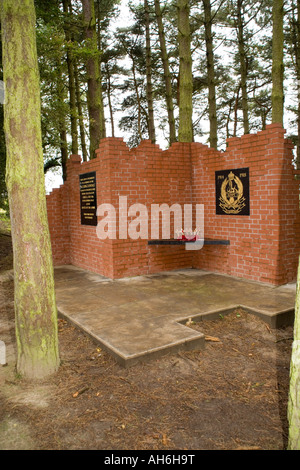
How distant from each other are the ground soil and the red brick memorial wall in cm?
269

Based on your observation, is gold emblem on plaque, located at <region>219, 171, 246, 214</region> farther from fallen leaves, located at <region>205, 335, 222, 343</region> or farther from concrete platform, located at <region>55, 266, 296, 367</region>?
fallen leaves, located at <region>205, 335, 222, 343</region>

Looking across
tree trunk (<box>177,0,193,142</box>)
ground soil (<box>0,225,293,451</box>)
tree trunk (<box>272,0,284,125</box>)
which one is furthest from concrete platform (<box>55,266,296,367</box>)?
tree trunk (<box>272,0,284,125</box>)

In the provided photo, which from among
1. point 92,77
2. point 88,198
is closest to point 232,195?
point 88,198

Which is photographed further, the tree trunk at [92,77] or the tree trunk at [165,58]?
the tree trunk at [165,58]

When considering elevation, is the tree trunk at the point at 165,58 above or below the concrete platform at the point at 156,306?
above

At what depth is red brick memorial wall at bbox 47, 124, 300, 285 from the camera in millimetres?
6559

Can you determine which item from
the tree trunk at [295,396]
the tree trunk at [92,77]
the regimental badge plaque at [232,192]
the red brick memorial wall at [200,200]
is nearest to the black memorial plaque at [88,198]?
the red brick memorial wall at [200,200]

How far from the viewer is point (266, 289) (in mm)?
6324

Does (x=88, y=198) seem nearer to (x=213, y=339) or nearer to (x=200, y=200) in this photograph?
(x=200, y=200)

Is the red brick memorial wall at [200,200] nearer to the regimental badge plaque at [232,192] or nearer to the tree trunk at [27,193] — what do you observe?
the regimental badge plaque at [232,192]

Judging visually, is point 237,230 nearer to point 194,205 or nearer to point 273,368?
point 194,205

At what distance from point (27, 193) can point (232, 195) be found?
495 centimetres

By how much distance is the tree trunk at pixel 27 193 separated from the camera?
3424 mm
